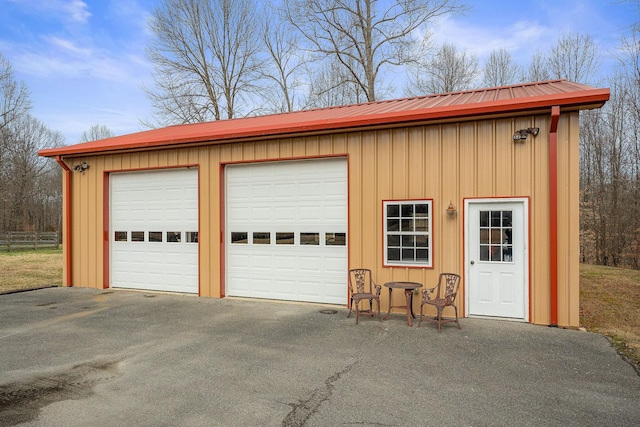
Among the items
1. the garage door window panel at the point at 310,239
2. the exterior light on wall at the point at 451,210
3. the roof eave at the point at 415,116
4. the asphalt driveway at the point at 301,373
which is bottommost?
the asphalt driveway at the point at 301,373

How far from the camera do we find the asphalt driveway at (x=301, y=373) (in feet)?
10.1

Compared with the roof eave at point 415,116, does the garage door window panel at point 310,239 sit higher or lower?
lower

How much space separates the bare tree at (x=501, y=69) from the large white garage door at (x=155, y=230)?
15981 mm

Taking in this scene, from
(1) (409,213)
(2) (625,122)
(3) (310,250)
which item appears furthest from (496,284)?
(2) (625,122)

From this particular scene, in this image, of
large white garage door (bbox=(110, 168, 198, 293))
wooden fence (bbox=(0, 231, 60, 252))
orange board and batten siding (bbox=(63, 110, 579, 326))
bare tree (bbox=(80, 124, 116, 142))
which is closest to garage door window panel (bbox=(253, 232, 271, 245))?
orange board and batten siding (bbox=(63, 110, 579, 326))

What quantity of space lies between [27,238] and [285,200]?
20632mm

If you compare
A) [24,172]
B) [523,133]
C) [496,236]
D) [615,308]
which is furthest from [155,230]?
A: [24,172]

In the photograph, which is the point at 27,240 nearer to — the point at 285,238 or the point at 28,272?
the point at 28,272

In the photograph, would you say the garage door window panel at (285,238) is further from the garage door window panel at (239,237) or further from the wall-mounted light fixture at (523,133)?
the wall-mounted light fixture at (523,133)

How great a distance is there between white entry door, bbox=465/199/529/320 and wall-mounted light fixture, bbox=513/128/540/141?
3.01 feet

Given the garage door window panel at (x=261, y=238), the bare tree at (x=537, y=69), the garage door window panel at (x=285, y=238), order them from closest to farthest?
the garage door window panel at (x=285, y=238) < the garage door window panel at (x=261, y=238) < the bare tree at (x=537, y=69)

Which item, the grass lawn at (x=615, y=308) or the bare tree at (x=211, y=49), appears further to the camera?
the bare tree at (x=211, y=49)

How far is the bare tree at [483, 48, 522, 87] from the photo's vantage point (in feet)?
59.6

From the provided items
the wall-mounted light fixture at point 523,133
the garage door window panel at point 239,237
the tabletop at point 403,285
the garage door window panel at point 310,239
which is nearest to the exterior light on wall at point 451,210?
the tabletop at point 403,285
